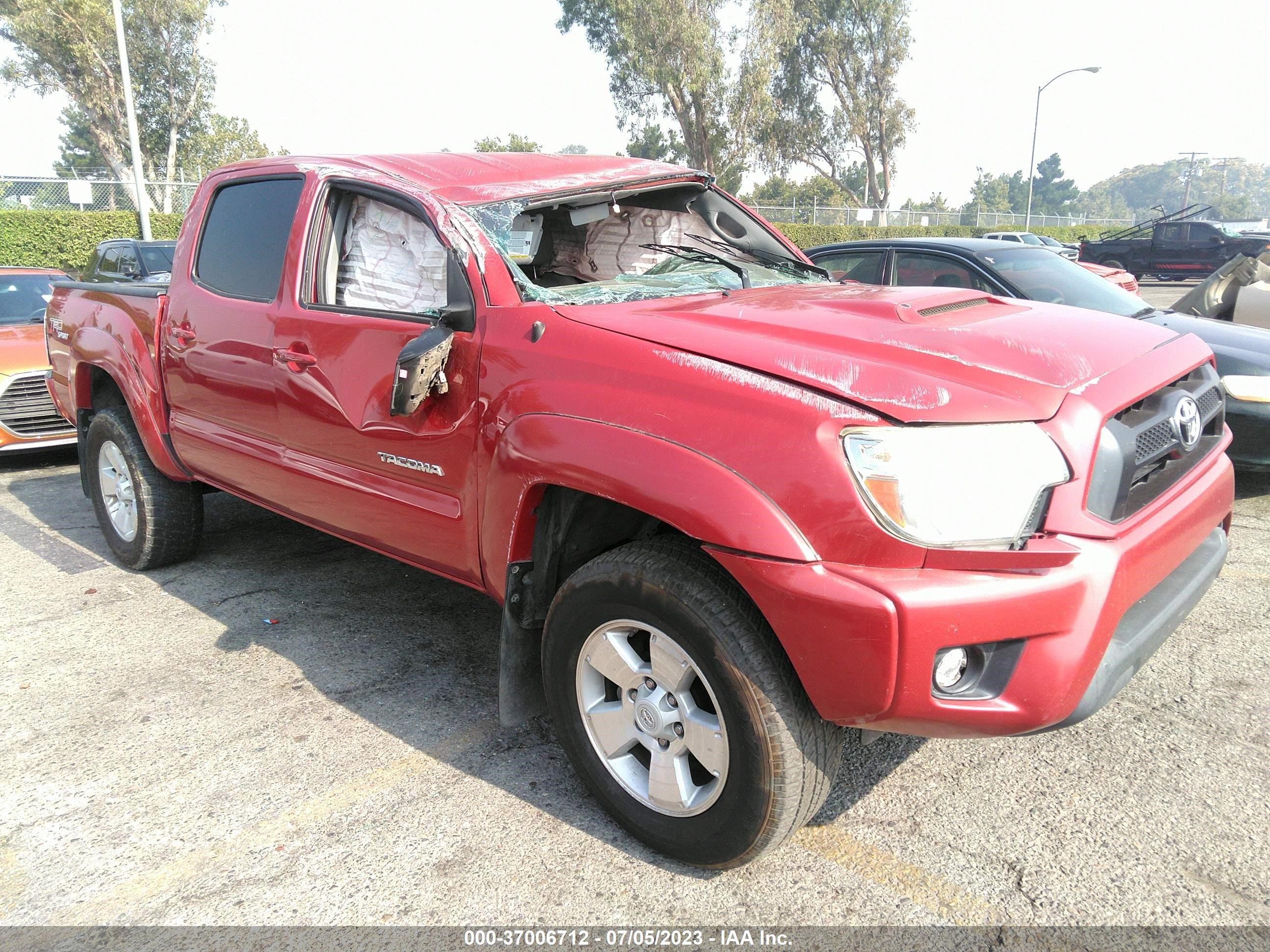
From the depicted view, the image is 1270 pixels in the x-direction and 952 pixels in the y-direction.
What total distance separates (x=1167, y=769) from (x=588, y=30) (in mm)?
38549

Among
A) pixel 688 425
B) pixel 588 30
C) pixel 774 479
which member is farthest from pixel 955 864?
pixel 588 30

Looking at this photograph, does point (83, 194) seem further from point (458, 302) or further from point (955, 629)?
point (955, 629)

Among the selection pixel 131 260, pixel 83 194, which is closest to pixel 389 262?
pixel 131 260

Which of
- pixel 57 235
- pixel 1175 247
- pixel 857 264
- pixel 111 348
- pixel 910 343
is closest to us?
pixel 910 343

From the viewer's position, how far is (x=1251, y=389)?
4.84 m

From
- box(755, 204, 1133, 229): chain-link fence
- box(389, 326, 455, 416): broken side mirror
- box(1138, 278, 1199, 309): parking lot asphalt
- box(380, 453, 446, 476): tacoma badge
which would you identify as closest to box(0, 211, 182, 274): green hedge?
box(380, 453, 446, 476): tacoma badge

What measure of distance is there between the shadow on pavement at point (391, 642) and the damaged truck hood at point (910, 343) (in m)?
1.28

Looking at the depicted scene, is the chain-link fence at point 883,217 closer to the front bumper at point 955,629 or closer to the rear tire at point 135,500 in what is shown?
the rear tire at point 135,500

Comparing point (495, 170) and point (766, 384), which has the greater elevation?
point (495, 170)

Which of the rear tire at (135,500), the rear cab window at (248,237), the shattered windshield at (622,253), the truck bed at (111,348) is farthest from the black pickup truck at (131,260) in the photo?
A: the shattered windshield at (622,253)

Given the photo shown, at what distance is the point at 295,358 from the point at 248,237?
2.71 ft

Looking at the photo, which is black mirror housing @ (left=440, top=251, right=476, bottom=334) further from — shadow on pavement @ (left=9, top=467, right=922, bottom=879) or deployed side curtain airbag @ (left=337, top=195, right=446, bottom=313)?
shadow on pavement @ (left=9, top=467, right=922, bottom=879)

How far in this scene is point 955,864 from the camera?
7.77 ft

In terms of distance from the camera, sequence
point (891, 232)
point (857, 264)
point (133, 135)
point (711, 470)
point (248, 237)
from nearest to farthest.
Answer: point (711, 470)
point (248, 237)
point (857, 264)
point (133, 135)
point (891, 232)
